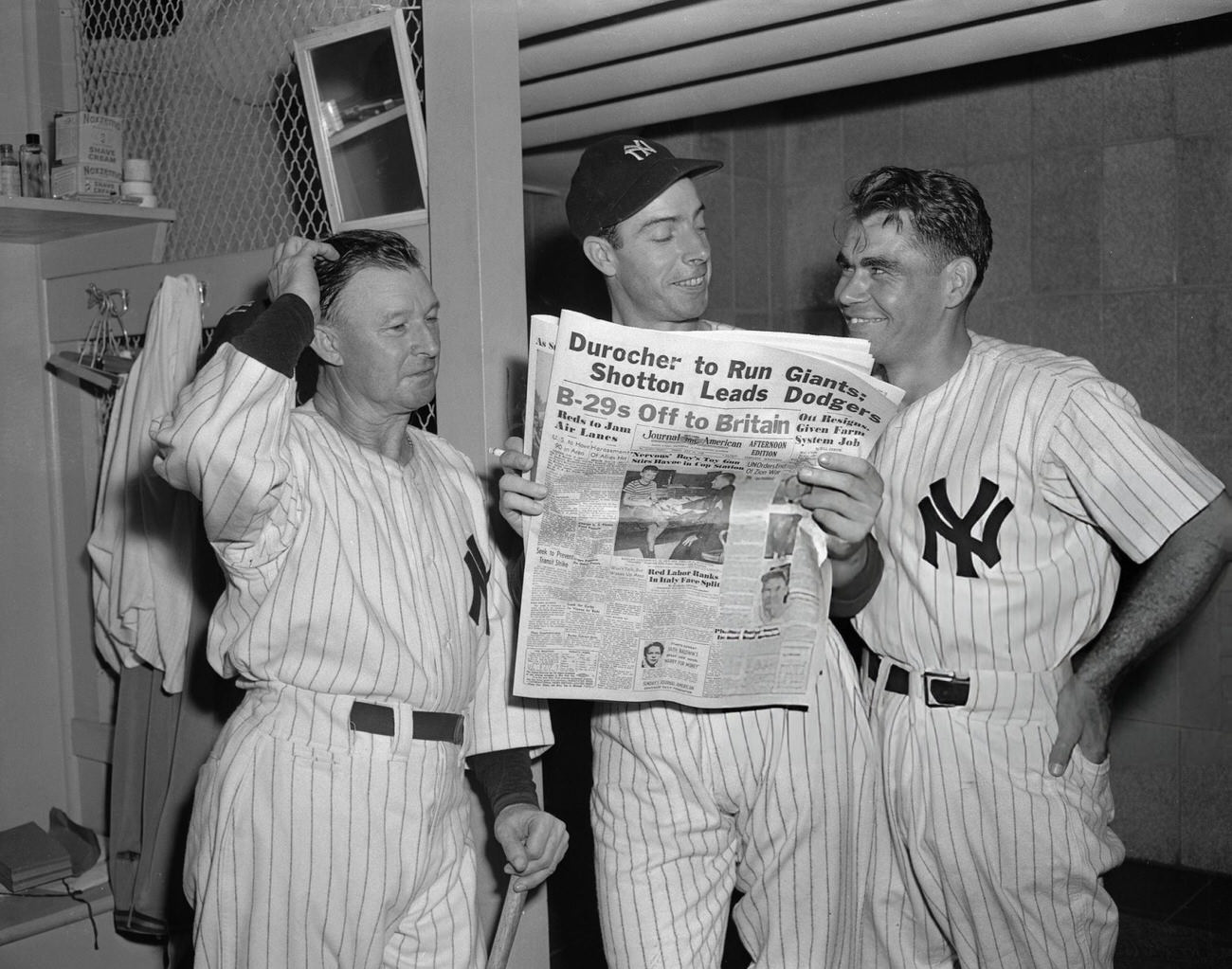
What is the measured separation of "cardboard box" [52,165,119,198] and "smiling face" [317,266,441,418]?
4.18 feet

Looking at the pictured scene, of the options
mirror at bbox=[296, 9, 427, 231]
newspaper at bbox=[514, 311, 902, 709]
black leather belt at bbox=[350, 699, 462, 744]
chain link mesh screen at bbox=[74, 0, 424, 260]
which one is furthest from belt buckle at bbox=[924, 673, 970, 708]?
chain link mesh screen at bbox=[74, 0, 424, 260]

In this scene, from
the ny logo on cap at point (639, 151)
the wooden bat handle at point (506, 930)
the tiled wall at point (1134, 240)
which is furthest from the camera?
the tiled wall at point (1134, 240)

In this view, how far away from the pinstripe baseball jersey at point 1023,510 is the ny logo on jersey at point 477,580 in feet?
2.01

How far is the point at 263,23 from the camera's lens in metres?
2.24

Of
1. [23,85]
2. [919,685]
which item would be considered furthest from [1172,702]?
[23,85]

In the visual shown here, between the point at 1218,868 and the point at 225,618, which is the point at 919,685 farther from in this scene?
the point at 1218,868

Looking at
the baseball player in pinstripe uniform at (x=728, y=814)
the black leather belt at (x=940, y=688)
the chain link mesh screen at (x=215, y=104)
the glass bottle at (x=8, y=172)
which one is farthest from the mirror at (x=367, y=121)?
the black leather belt at (x=940, y=688)

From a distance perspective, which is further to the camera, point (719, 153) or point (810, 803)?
point (719, 153)

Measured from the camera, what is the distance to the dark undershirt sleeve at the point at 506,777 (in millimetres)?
1634

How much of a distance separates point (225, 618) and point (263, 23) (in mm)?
1322

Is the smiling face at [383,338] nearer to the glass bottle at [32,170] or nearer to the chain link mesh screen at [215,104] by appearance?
the chain link mesh screen at [215,104]

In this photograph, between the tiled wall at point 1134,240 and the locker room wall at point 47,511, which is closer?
the locker room wall at point 47,511

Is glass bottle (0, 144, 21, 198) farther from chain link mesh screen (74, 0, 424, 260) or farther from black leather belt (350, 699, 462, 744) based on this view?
black leather belt (350, 699, 462, 744)

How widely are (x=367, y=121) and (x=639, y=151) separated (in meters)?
0.51
